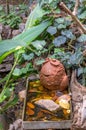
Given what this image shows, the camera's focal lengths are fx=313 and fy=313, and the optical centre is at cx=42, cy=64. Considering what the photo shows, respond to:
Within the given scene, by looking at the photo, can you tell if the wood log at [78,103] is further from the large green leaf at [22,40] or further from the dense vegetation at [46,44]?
the large green leaf at [22,40]

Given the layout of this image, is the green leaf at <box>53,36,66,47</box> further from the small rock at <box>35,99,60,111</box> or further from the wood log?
the small rock at <box>35,99,60,111</box>

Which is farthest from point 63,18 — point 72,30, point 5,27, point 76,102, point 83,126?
point 5,27

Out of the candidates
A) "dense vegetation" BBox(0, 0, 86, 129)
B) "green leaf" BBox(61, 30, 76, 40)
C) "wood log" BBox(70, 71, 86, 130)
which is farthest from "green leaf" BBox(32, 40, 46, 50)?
"wood log" BBox(70, 71, 86, 130)

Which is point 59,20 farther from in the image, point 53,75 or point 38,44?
point 53,75

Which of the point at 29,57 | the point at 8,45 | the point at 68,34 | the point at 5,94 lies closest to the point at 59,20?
the point at 68,34

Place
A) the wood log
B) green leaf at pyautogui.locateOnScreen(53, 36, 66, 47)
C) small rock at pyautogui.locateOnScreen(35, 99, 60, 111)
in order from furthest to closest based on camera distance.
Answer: green leaf at pyautogui.locateOnScreen(53, 36, 66, 47) → small rock at pyautogui.locateOnScreen(35, 99, 60, 111) → the wood log

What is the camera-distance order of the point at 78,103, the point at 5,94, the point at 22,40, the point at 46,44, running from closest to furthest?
the point at 78,103, the point at 22,40, the point at 5,94, the point at 46,44
